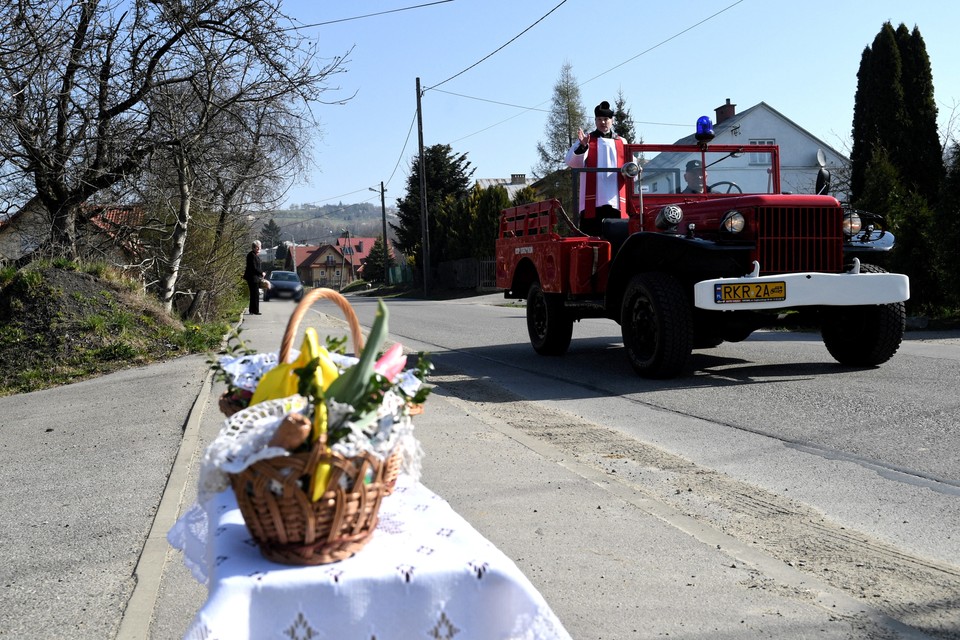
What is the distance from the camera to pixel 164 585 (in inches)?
143

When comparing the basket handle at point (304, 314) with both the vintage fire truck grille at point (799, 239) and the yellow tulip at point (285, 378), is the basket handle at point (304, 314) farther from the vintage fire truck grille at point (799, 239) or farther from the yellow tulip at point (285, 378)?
the vintage fire truck grille at point (799, 239)

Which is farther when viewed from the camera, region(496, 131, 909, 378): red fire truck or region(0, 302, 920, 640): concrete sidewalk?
region(496, 131, 909, 378): red fire truck

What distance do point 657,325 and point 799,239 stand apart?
1594 millimetres

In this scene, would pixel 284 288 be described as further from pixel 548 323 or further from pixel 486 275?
pixel 486 275

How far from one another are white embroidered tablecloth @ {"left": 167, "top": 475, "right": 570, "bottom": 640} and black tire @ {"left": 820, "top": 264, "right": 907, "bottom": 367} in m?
7.75

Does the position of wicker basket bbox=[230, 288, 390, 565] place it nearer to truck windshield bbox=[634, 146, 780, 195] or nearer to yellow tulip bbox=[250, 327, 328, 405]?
yellow tulip bbox=[250, 327, 328, 405]

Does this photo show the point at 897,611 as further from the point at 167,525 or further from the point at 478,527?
the point at 167,525

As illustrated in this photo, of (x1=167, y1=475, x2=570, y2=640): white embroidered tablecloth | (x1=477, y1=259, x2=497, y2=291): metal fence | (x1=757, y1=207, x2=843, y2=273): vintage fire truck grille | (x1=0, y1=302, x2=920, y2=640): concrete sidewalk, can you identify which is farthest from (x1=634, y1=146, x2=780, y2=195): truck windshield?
(x1=477, y1=259, x2=497, y2=291): metal fence

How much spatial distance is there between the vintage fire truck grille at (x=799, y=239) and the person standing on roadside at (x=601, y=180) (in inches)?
82.3

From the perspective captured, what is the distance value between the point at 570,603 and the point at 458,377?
6523 mm

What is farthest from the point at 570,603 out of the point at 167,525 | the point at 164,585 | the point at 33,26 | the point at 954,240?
the point at 954,240

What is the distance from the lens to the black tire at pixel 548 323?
11.0 m

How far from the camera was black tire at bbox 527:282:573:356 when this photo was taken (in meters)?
11.0

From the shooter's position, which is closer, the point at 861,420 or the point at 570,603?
the point at 570,603
